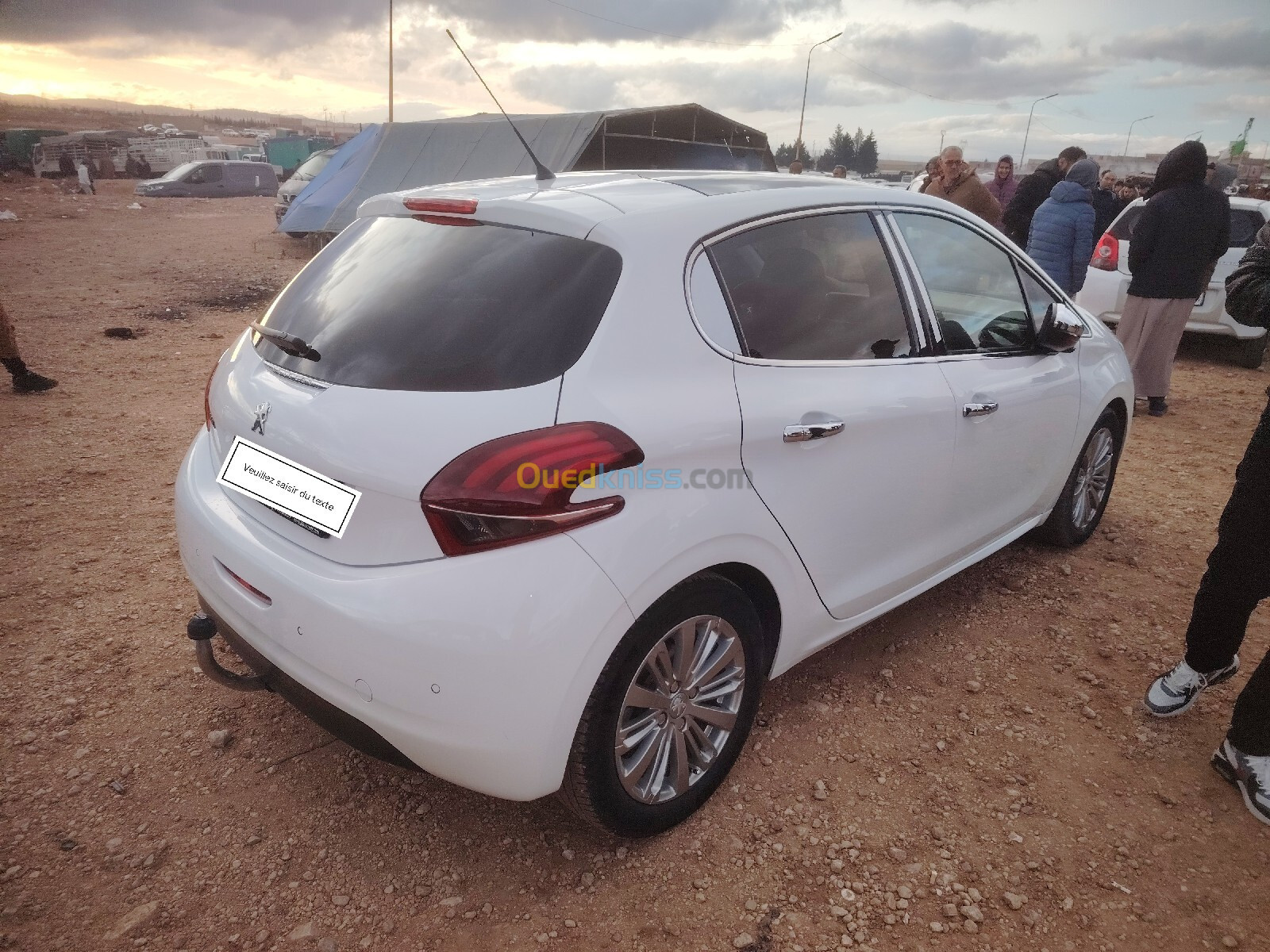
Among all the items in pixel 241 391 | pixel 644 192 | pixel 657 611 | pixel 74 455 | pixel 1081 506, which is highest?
pixel 644 192

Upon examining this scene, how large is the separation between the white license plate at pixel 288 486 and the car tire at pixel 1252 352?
31.5 feet

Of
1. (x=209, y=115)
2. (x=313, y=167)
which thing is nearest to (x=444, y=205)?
(x=313, y=167)

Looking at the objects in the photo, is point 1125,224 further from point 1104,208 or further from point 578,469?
point 578,469

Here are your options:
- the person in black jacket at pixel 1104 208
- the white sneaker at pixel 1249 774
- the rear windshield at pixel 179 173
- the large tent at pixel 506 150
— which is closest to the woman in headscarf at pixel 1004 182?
the person in black jacket at pixel 1104 208

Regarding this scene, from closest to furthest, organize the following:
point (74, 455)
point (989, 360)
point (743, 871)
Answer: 1. point (743, 871)
2. point (989, 360)
3. point (74, 455)

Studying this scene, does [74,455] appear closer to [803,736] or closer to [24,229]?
[803,736]

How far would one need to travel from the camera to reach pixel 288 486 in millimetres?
1856

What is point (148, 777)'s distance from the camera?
232 centimetres

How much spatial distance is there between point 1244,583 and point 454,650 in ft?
8.01

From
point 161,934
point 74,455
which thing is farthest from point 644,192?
point 74,455

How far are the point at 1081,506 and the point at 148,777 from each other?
3.99 m

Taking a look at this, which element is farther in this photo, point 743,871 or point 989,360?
point 989,360

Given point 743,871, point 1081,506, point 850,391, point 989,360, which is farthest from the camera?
point 1081,506

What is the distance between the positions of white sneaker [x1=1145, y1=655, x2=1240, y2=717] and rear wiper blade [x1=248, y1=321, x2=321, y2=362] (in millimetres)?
2911
